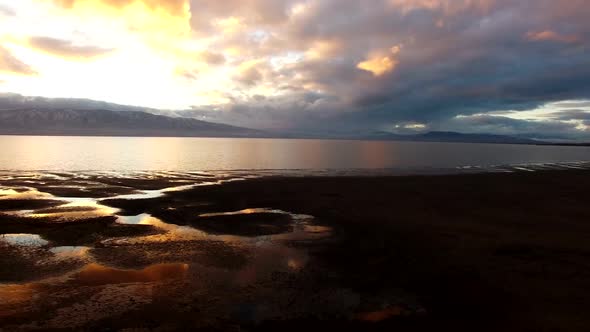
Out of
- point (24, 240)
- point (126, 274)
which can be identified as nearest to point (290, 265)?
point (126, 274)

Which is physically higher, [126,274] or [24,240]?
[24,240]

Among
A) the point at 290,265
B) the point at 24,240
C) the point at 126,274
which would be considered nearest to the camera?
the point at 126,274

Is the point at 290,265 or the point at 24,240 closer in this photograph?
the point at 290,265

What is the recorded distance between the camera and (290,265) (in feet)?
45.8

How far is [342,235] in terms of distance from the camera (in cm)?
1872

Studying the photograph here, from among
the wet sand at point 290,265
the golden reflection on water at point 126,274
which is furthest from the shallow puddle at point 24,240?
the golden reflection on water at point 126,274

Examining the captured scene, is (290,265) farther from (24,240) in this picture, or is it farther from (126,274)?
(24,240)

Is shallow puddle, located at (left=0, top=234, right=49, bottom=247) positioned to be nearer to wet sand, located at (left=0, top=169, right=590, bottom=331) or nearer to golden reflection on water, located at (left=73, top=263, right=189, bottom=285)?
wet sand, located at (left=0, top=169, right=590, bottom=331)

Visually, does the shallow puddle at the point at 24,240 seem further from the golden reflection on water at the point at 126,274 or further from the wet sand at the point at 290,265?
the golden reflection on water at the point at 126,274

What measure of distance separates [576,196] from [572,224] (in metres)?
15.1

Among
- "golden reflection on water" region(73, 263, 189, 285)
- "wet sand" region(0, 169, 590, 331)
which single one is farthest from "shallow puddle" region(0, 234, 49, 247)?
"golden reflection on water" region(73, 263, 189, 285)

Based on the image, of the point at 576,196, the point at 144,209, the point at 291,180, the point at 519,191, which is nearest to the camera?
the point at 144,209

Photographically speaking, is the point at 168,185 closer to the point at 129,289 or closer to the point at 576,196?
the point at 129,289

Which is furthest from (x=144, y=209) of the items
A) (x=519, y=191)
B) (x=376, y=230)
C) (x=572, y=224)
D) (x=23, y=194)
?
(x=519, y=191)
